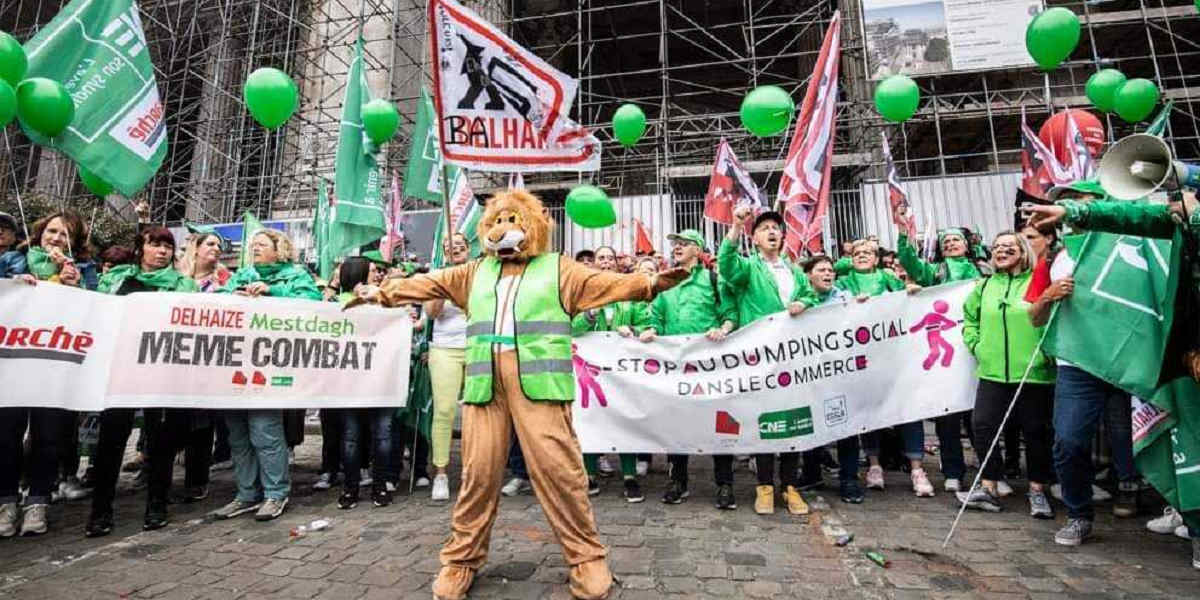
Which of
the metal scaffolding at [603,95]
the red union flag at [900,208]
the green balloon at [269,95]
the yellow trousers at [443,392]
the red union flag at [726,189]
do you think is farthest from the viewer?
the metal scaffolding at [603,95]

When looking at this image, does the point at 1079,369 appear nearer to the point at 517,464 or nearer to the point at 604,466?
the point at 604,466

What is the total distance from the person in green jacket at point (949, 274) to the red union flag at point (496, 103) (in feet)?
8.84

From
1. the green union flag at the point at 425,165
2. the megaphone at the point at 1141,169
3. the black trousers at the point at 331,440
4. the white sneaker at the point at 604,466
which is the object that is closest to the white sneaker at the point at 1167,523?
the megaphone at the point at 1141,169

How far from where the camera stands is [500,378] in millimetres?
2832

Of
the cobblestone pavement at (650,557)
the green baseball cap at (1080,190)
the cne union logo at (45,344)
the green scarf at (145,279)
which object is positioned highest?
the green baseball cap at (1080,190)

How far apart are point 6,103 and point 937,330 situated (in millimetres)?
7212

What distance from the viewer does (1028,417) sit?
393cm

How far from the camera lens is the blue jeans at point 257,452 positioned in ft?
13.6

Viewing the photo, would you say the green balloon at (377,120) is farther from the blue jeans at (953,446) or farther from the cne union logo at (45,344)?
the blue jeans at (953,446)

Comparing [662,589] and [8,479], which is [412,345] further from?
[662,589]

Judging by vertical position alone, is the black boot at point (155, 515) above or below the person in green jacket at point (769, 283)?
below

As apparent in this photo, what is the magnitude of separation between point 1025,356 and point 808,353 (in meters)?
1.32

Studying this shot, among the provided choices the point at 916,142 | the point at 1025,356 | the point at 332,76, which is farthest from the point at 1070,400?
the point at 332,76

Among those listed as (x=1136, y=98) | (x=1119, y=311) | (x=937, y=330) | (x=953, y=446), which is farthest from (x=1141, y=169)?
(x=1136, y=98)
